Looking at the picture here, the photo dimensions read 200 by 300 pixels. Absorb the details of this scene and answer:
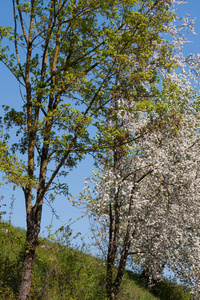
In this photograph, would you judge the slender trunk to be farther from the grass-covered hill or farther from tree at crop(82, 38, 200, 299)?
tree at crop(82, 38, 200, 299)

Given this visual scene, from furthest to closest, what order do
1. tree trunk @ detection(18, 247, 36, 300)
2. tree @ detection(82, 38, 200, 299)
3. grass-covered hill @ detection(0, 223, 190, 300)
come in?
tree @ detection(82, 38, 200, 299) < grass-covered hill @ detection(0, 223, 190, 300) < tree trunk @ detection(18, 247, 36, 300)

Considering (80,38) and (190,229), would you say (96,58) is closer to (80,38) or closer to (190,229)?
(80,38)

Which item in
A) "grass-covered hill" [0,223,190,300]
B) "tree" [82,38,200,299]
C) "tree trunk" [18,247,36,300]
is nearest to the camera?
"tree trunk" [18,247,36,300]

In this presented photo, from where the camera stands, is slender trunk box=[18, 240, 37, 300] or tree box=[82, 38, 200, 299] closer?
slender trunk box=[18, 240, 37, 300]

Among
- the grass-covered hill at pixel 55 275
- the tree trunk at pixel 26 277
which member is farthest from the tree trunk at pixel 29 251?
the grass-covered hill at pixel 55 275

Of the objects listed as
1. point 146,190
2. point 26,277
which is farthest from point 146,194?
point 26,277

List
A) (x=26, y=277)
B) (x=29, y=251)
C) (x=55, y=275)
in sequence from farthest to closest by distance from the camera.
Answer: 1. (x=55, y=275)
2. (x=29, y=251)
3. (x=26, y=277)

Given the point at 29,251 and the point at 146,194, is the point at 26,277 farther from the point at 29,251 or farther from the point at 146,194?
the point at 146,194

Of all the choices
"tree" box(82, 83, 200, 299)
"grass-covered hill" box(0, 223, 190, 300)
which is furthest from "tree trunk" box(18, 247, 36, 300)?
"tree" box(82, 83, 200, 299)

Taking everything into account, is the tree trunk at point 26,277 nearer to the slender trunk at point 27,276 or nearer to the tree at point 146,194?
the slender trunk at point 27,276

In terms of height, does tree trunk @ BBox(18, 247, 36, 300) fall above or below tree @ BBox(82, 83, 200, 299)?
below

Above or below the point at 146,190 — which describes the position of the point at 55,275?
below

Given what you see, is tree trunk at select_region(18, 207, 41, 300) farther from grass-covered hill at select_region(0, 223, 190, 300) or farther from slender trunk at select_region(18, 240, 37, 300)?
grass-covered hill at select_region(0, 223, 190, 300)

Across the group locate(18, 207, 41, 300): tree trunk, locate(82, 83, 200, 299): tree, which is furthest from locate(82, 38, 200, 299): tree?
locate(18, 207, 41, 300): tree trunk
